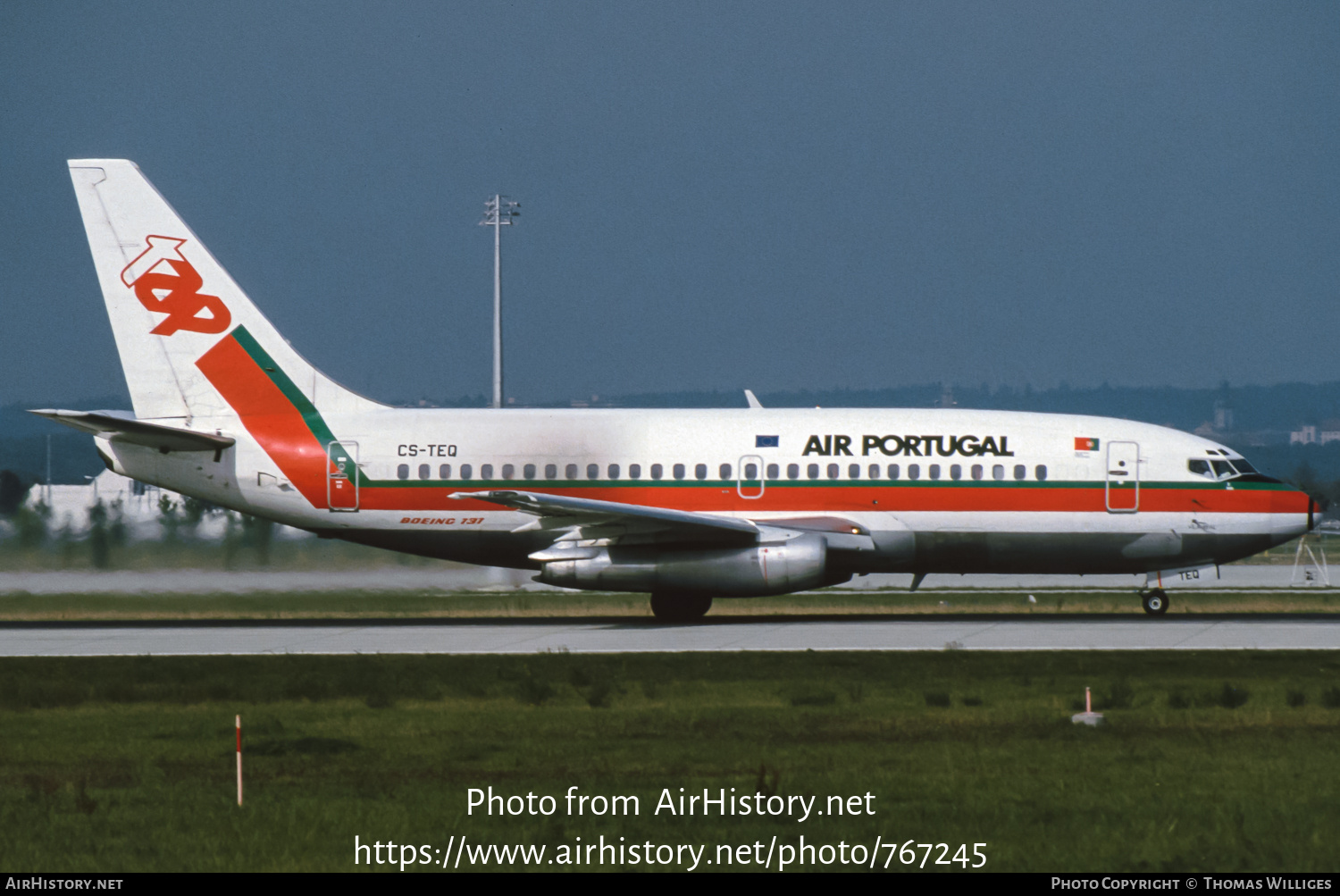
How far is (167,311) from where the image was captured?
104 feet

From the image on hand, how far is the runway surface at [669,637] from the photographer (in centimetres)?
2452

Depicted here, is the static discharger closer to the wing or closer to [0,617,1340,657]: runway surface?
[0,617,1340,657]: runway surface

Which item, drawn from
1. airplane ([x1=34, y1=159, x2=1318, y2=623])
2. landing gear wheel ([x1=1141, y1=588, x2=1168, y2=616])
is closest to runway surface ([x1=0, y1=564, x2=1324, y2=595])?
airplane ([x1=34, y1=159, x2=1318, y2=623])

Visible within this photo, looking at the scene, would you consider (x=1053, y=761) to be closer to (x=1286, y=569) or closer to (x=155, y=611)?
(x=155, y=611)

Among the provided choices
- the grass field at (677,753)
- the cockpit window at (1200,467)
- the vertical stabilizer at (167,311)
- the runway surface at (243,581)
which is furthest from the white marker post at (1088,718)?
the vertical stabilizer at (167,311)

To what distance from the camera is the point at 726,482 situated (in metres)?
30.2

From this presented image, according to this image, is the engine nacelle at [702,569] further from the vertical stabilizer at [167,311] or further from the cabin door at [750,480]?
the vertical stabilizer at [167,311]

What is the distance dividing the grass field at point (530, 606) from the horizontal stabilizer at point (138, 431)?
11.7ft

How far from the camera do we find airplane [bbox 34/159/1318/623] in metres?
29.3

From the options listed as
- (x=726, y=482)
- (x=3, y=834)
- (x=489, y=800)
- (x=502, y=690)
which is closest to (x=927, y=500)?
(x=726, y=482)

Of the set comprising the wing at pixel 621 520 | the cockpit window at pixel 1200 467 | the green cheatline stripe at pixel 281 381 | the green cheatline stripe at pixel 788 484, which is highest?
the green cheatline stripe at pixel 281 381

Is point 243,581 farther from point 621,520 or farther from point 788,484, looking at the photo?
point 788,484

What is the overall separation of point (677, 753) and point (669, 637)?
1181cm

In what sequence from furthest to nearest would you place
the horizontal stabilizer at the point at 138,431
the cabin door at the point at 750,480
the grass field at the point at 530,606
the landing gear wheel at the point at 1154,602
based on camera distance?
the grass field at the point at 530,606 < the landing gear wheel at the point at 1154,602 < the cabin door at the point at 750,480 < the horizontal stabilizer at the point at 138,431
